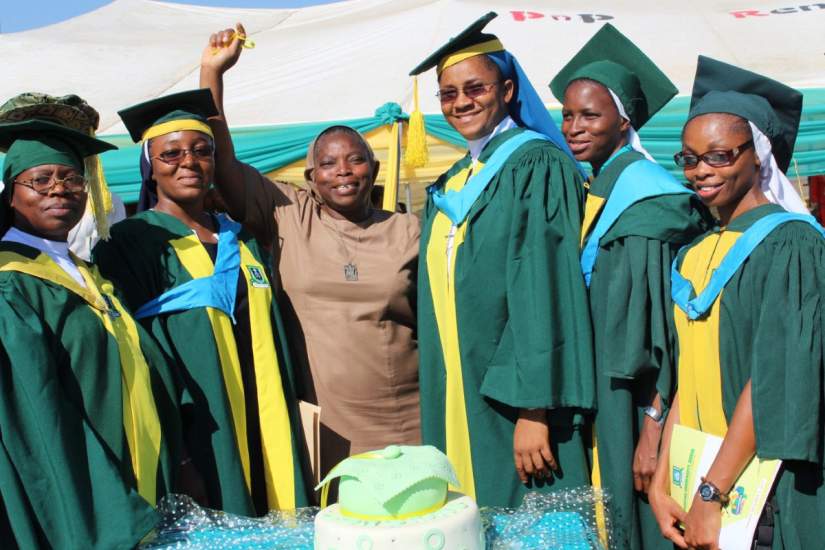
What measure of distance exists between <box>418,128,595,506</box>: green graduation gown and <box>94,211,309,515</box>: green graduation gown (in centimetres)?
53

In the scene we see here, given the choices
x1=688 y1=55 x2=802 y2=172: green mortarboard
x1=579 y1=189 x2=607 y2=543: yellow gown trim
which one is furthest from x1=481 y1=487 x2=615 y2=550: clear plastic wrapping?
x1=688 y1=55 x2=802 y2=172: green mortarboard

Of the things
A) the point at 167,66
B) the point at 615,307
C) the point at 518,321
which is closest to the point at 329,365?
the point at 518,321

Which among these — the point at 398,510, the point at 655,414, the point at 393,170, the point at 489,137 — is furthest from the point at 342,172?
the point at 393,170

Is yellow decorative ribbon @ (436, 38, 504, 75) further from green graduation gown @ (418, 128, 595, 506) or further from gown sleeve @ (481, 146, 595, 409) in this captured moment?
gown sleeve @ (481, 146, 595, 409)

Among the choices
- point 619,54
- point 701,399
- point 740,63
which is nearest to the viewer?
point 701,399

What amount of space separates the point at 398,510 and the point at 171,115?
1.99m

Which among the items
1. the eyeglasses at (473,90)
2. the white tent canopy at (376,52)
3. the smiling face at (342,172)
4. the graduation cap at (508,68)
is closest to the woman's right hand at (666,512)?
the graduation cap at (508,68)

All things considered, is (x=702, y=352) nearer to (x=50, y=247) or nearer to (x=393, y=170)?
(x=50, y=247)

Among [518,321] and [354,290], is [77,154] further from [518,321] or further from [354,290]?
[518,321]

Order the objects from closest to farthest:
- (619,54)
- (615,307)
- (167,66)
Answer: (615,307) < (619,54) < (167,66)

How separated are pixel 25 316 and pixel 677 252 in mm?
1846

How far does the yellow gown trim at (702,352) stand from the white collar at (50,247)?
67.9 inches

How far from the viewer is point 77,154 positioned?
263cm

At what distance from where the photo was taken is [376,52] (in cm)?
810
